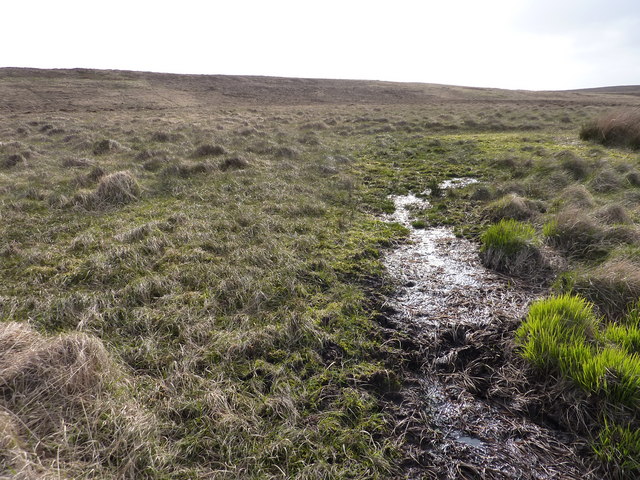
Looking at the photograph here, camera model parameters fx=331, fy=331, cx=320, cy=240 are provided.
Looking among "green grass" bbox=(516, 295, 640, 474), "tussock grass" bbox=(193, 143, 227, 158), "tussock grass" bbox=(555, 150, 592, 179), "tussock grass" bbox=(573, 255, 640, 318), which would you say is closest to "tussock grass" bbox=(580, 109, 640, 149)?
"tussock grass" bbox=(555, 150, 592, 179)

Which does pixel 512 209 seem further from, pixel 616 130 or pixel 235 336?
pixel 616 130

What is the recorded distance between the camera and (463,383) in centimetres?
353

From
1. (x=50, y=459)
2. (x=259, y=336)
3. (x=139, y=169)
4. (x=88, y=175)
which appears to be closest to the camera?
(x=50, y=459)

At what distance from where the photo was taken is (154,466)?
8.34ft

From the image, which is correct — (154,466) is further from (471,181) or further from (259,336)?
(471,181)

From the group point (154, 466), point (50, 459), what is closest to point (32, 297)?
point (50, 459)

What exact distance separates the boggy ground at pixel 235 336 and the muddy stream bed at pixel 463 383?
0.8 inches

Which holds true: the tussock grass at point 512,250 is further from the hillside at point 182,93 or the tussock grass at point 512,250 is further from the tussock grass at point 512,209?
the hillside at point 182,93

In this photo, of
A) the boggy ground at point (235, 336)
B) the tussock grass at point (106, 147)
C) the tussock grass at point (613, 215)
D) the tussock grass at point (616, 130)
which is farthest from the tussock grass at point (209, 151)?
the tussock grass at point (616, 130)

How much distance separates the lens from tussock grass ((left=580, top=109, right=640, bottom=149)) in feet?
43.1

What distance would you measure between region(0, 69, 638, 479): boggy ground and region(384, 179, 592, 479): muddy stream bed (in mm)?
21

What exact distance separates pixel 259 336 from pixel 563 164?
11114 mm

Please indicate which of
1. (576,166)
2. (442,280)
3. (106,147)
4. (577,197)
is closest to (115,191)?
(106,147)

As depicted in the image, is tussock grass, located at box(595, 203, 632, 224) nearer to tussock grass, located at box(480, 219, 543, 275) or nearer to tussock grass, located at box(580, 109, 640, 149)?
tussock grass, located at box(480, 219, 543, 275)
